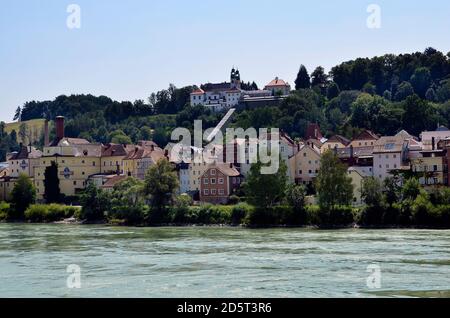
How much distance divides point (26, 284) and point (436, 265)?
13.4 m

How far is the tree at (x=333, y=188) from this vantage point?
177 feet

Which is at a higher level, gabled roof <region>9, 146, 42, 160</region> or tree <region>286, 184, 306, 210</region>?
gabled roof <region>9, 146, 42, 160</region>

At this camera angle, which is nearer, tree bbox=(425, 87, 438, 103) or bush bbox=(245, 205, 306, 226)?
bush bbox=(245, 205, 306, 226)

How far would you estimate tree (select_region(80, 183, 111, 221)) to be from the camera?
63.9 meters

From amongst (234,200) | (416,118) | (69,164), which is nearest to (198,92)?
(416,118)

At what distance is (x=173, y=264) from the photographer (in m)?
30.5

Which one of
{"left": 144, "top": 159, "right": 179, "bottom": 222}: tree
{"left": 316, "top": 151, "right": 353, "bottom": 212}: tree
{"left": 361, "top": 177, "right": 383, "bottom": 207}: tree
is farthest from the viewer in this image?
{"left": 144, "top": 159, "right": 179, "bottom": 222}: tree

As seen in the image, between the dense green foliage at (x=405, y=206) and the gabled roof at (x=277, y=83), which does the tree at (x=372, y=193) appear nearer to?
the dense green foliage at (x=405, y=206)

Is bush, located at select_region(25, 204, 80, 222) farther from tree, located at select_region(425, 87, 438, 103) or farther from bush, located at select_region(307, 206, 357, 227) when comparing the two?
tree, located at select_region(425, 87, 438, 103)

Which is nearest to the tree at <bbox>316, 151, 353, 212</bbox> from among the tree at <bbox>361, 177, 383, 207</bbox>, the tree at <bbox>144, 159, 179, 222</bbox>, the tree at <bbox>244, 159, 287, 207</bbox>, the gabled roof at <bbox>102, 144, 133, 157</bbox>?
the tree at <bbox>361, 177, 383, 207</bbox>

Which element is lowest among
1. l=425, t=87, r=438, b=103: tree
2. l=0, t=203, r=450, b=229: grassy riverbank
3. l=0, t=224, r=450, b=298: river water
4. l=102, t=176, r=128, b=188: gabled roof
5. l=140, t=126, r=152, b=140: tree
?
l=0, t=224, r=450, b=298: river water

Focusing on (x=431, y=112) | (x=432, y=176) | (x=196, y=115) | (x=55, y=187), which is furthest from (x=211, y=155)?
(x=196, y=115)

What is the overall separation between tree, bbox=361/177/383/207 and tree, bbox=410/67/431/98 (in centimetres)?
6290

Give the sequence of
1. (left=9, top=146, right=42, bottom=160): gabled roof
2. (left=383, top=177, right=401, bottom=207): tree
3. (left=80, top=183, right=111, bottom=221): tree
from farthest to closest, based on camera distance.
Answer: (left=9, top=146, right=42, bottom=160): gabled roof < (left=80, top=183, right=111, bottom=221): tree < (left=383, top=177, right=401, bottom=207): tree
